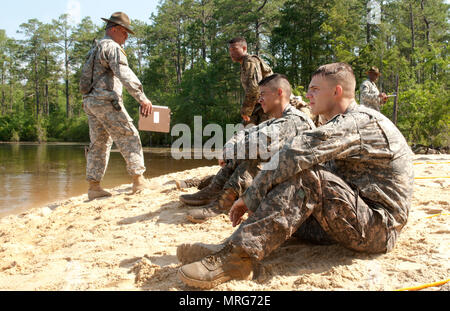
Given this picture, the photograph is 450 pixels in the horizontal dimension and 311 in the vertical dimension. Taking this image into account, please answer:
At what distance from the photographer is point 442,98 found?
571 inches

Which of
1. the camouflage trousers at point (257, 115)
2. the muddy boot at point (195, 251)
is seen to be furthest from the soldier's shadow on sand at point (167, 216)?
the camouflage trousers at point (257, 115)

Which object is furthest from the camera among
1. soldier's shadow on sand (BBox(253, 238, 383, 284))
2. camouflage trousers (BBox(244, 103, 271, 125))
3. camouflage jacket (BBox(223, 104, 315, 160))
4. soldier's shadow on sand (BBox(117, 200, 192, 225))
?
camouflage trousers (BBox(244, 103, 271, 125))

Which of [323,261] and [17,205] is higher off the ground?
[323,261]

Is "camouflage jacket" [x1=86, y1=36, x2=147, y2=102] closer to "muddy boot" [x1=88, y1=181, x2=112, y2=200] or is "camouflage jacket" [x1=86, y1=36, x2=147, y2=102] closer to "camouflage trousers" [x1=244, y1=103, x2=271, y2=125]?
"muddy boot" [x1=88, y1=181, x2=112, y2=200]

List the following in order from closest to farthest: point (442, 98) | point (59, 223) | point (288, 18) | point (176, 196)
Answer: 1. point (59, 223)
2. point (176, 196)
3. point (442, 98)
4. point (288, 18)

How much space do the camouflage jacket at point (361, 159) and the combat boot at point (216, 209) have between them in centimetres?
132

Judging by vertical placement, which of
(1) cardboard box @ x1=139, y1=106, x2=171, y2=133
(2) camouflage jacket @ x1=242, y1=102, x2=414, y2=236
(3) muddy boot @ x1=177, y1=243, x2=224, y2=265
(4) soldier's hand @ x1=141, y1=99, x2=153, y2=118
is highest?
(4) soldier's hand @ x1=141, y1=99, x2=153, y2=118

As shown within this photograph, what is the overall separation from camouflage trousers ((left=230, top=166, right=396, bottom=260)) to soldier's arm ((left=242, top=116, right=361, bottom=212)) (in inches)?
2.2

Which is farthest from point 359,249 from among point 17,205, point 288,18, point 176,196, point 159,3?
point 159,3

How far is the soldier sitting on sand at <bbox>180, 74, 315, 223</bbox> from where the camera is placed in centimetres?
301

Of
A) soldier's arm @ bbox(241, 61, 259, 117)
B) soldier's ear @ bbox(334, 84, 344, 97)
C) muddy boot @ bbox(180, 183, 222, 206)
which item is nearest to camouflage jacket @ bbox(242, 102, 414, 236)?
soldier's ear @ bbox(334, 84, 344, 97)

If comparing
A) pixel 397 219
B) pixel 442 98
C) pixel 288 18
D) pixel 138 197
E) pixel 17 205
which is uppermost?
pixel 288 18

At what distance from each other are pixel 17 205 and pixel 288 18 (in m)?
27.0
